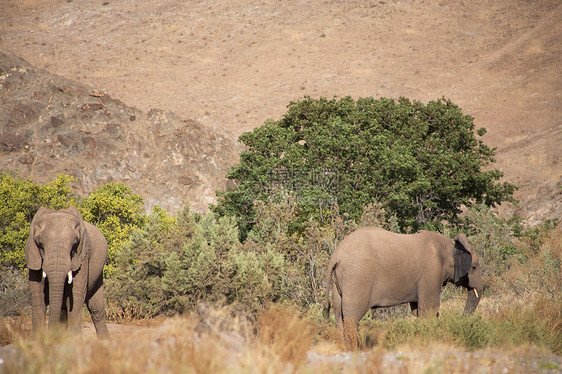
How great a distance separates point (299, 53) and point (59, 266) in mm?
65830

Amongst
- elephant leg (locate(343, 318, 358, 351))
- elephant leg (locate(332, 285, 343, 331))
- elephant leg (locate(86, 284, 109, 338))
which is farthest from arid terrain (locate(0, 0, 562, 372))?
elephant leg (locate(343, 318, 358, 351))

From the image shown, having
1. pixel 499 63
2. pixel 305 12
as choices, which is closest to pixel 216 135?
pixel 499 63

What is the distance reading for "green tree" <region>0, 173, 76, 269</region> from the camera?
1642cm

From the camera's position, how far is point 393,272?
10.5m

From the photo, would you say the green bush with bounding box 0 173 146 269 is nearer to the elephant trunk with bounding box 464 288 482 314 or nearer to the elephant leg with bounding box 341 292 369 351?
the elephant leg with bounding box 341 292 369 351

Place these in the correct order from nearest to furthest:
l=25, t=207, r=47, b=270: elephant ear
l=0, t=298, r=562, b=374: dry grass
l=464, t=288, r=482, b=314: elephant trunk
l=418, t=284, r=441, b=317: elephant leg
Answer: l=0, t=298, r=562, b=374: dry grass
l=25, t=207, r=47, b=270: elephant ear
l=418, t=284, r=441, b=317: elephant leg
l=464, t=288, r=482, b=314: elephant trunk

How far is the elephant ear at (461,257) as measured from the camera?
434 inches

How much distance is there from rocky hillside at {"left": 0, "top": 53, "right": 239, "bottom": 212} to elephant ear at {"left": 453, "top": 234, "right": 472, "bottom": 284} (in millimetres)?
20777

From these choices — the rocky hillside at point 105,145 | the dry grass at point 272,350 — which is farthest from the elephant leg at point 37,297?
the rocky hillside at point 105,145

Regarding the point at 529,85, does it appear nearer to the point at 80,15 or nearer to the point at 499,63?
the point at 499,63

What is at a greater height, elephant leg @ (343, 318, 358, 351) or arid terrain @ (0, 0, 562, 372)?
elephant leg @ (343, 318, 358, 351)

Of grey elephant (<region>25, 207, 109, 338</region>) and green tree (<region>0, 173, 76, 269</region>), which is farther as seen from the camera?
green tree (<region>0, 173, 76, 269</region>)

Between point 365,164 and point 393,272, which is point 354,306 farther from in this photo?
point 365,164

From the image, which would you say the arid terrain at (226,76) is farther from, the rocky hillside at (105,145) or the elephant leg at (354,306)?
the elephant leg at (354,306)
